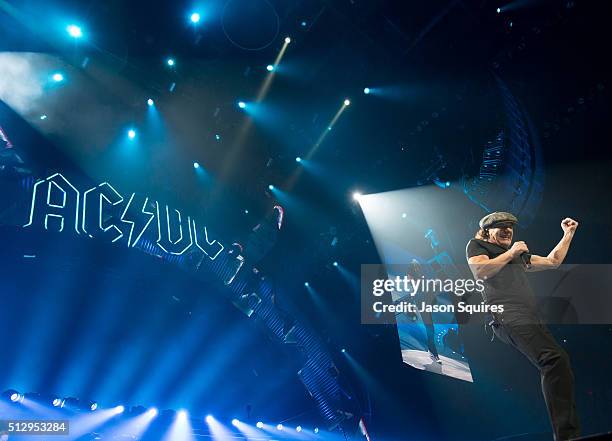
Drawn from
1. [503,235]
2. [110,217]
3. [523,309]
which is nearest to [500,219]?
[503,235]

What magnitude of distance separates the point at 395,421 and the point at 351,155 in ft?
22.0

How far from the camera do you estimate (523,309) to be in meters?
2.76

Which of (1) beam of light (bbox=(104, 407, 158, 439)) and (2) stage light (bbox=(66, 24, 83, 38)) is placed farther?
(2) stage light (bbox=(66, 24, 83, 38))

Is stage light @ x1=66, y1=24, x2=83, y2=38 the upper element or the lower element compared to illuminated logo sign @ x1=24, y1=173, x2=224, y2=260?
upper

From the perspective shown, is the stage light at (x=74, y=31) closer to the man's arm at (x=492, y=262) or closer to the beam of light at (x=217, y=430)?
the man's arm at (x=492, y=262)

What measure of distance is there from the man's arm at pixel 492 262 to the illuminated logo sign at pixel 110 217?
6136 mm

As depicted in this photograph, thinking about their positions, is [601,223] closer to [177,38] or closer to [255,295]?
[255,295]

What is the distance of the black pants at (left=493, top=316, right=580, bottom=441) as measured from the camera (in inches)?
93.9

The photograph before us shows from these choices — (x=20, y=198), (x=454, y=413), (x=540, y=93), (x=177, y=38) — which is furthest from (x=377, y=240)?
(x=20, y=198)

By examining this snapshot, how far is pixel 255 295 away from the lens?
8781 millimetres

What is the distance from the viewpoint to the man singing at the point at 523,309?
244 centimetres

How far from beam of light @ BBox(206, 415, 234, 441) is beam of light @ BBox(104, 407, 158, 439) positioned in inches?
56.0

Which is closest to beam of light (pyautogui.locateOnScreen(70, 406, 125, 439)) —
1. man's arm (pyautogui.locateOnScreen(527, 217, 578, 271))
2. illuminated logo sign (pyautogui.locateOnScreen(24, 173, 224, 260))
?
illuminated logo sign (pyautogui.locateOnScreen(24, 173, 224, 260))

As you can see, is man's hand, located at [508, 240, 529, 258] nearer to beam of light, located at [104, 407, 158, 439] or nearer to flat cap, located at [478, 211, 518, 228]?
flat cap, located at [478, 211, 518, 228]
